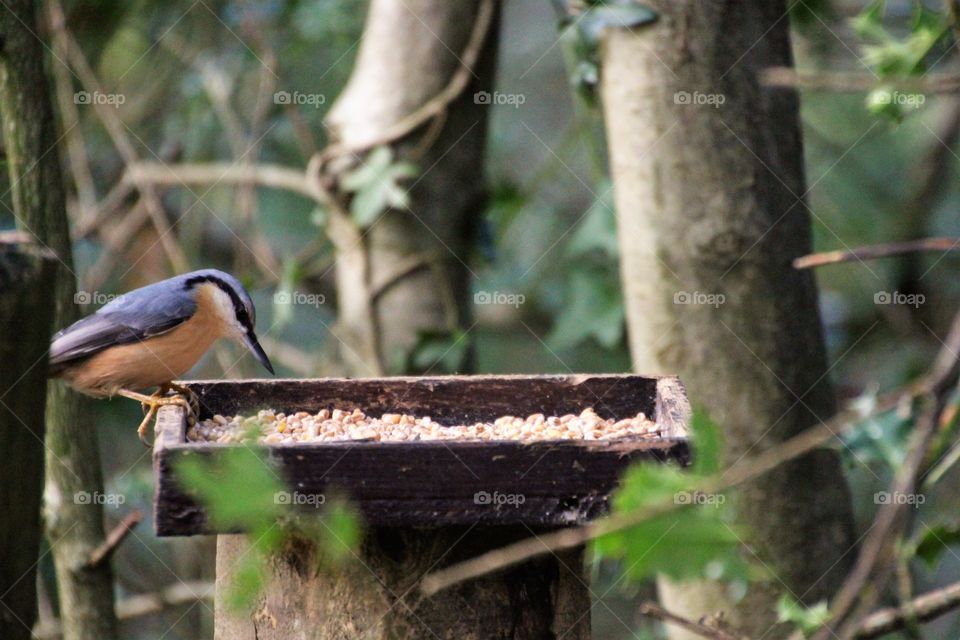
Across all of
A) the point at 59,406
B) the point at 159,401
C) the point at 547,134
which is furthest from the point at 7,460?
the point at 547,134

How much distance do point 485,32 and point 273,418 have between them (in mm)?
2261

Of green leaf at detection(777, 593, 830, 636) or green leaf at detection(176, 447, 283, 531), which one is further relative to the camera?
green leaf at detection(777, 593, 830, 636)

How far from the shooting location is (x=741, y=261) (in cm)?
307

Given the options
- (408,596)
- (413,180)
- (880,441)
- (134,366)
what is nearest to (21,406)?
(408,596)

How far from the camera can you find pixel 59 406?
2779mm

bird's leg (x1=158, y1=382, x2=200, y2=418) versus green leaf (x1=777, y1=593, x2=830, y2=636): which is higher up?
bird's leg (x1=158, y1=382, x2=200, y2=418)

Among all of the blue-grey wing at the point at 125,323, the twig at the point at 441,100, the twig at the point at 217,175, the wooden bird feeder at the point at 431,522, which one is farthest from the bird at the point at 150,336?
the twig at the point at 217,175

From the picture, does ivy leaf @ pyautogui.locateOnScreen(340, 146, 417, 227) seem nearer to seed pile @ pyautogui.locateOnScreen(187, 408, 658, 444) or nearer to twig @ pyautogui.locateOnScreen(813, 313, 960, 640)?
seed pile @ pyautogui.locateOnScreen(187, 408, 658, 444)

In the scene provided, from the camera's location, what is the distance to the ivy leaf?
3906mm

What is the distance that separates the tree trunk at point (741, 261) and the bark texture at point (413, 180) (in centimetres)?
112

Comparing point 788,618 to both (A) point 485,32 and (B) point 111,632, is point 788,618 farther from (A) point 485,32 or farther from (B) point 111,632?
(A) point 485,32

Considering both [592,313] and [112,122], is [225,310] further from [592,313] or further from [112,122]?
[112,122]

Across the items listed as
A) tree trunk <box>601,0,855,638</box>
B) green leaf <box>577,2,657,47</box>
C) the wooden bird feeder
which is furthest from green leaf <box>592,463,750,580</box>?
green leaf <box>577,2,657,47</box>

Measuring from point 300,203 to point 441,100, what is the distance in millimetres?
2622
